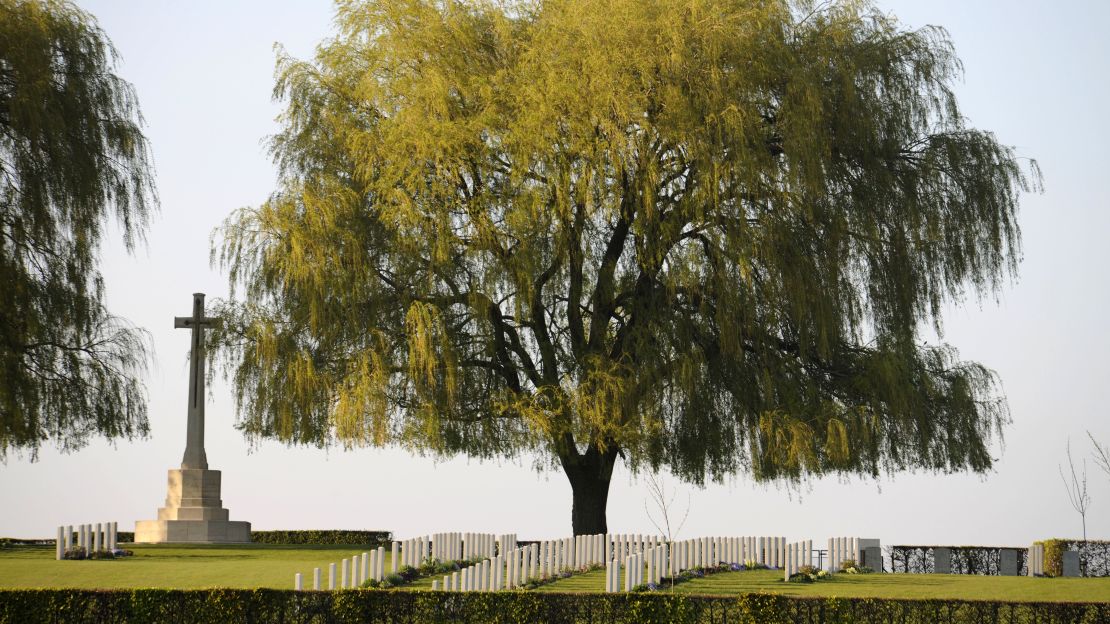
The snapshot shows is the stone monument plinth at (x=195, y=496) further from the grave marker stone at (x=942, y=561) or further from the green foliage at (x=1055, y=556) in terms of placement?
the green foliage at (x=1055, y=556)

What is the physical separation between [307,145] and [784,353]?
33.0ft

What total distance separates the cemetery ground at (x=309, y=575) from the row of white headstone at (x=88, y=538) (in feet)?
1.21

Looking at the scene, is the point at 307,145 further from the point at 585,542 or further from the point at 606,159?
the point at 585,542

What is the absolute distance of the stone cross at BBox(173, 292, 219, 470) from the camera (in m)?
27.4

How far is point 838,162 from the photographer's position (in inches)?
968

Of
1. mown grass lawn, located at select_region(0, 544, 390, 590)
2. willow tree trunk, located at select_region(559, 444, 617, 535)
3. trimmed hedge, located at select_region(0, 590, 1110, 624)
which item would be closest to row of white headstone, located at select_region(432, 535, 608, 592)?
trimmed hedge, located at select_region(0, 590, 1110, 624)

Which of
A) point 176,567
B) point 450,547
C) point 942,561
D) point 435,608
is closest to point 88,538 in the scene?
point 176,567

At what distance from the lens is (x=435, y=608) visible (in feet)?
49.6

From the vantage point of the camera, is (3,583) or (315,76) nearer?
(3,583)

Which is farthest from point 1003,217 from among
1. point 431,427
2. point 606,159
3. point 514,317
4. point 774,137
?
point 431,427

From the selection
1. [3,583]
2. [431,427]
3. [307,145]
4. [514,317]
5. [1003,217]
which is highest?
[307,145]

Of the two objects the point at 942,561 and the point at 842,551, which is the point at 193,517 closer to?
the point at 842,551

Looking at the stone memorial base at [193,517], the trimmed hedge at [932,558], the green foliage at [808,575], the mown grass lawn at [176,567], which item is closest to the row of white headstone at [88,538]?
the mown grass lawn at [176,567]

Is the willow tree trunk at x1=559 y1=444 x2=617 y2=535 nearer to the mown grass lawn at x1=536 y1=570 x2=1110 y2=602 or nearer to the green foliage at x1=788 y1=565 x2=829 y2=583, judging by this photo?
the mown grass lawn at x1=536 y1=570 x2=1110 y2=602
